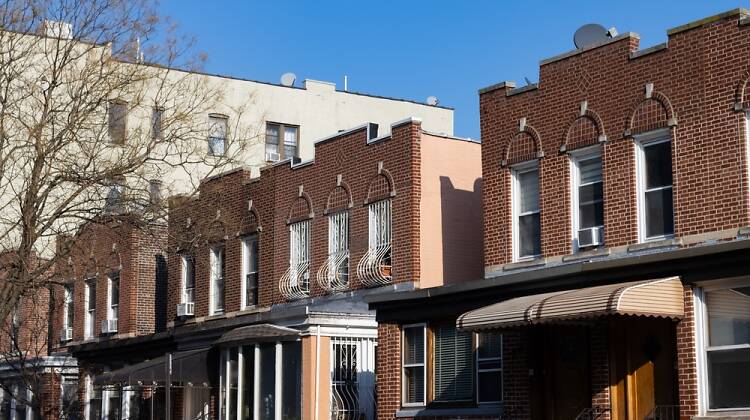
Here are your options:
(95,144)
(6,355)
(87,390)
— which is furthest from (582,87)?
(6,355)

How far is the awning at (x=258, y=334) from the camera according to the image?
2520 centimetres

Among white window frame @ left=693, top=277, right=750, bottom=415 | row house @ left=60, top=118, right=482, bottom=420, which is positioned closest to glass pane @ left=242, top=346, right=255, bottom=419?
row house @ left=60, top=118, right=482, bottom=420

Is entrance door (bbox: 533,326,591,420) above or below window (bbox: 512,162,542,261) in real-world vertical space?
below

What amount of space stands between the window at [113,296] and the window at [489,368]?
17.4m

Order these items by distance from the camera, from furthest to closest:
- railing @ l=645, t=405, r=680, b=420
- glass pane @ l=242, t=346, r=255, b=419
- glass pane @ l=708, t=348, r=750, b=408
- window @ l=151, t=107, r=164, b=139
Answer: glass pane @ l=242, t=346, r=255, b=419
window @ l=151, t=107, r=164, b=139
railing @ l=645, t=405, r=680, b=420
glass pane @ l=708, t=348, r=750, b=408

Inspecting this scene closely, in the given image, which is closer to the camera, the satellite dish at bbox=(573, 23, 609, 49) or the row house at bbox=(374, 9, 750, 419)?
the row house at bbox=(374, 9, 750, 419)

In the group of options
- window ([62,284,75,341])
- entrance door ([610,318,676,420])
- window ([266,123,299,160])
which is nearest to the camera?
entrance door ([610,318,676,420])

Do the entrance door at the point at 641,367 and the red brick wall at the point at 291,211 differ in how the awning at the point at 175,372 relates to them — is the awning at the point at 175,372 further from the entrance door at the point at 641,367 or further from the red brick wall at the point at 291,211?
the entrance door at the point at 641,367

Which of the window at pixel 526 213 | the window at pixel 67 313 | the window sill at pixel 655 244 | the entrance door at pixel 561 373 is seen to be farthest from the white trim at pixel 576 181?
the window at pixel 67 313

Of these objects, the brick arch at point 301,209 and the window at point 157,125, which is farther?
the brick arch at point 301,209

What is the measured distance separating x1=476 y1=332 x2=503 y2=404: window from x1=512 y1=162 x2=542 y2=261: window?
5.12ft

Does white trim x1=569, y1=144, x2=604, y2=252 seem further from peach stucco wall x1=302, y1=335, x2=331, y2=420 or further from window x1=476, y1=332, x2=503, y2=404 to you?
peach stucco wall x1=302, y1=335, x2=331, y2=420

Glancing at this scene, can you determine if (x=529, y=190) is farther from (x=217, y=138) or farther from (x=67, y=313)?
(x=67, y=313)

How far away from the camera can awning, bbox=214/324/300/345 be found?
2520 cm
